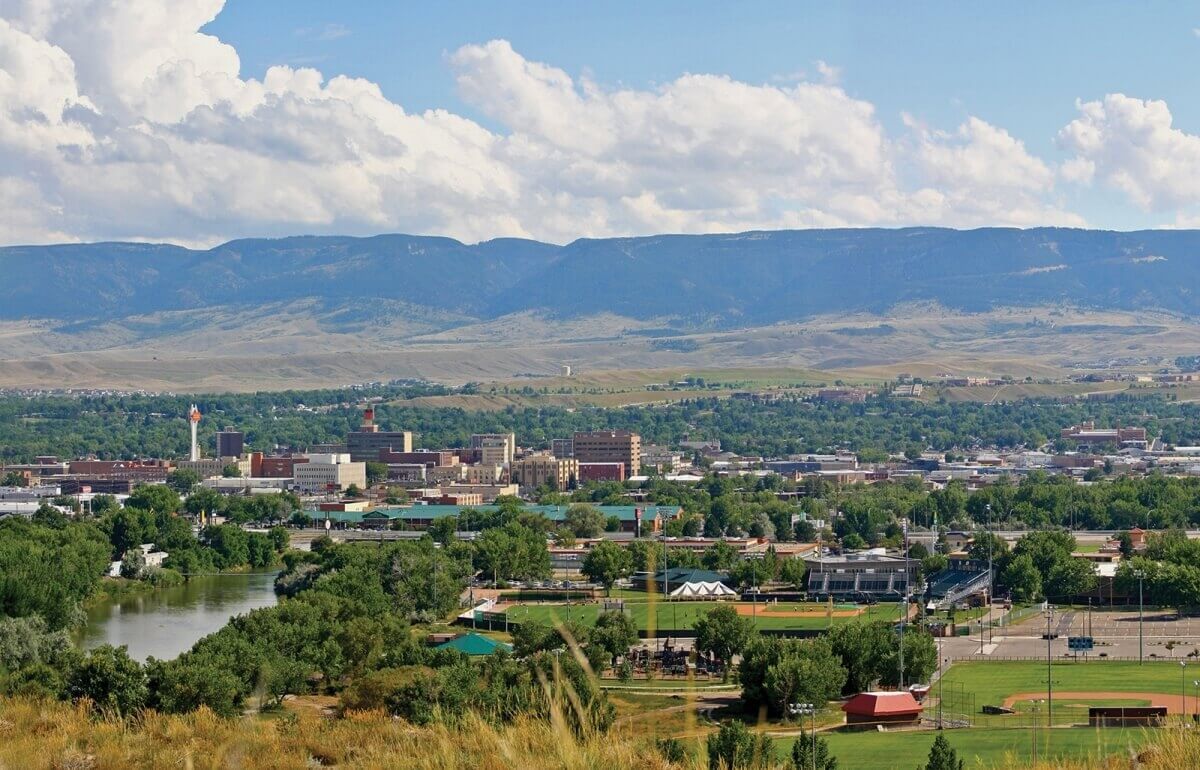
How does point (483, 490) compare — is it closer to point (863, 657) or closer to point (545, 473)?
point (545, 473)

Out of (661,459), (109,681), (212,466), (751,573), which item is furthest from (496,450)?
(109,681)

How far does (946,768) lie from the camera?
2633 centimetres

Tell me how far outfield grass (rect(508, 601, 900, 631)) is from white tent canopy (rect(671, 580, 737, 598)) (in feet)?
4.33

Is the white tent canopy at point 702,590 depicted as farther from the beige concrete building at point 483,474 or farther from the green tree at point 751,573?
the beige concrete building at point 483,474

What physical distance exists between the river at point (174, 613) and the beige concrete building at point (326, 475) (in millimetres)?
50335

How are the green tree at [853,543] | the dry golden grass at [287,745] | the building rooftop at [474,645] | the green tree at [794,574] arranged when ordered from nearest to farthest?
the dry golden grass at [287,745] < the building rooftop at [474,645] < the green tree at [794,574] < the green tree at [853,543]

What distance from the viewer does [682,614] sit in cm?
5569

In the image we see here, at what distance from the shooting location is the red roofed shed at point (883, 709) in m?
36.0

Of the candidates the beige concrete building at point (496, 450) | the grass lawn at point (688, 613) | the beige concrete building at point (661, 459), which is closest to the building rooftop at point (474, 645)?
the grass lawn at point (688, 613)

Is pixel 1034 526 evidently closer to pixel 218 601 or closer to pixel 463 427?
pixel 218 601

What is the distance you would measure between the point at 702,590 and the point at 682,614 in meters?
6.62

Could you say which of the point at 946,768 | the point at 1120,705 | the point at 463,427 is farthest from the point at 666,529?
the point at 463,427

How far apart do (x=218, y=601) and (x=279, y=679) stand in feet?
80.0

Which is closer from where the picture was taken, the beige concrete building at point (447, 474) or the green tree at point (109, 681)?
the green tree at point (109, 681)
